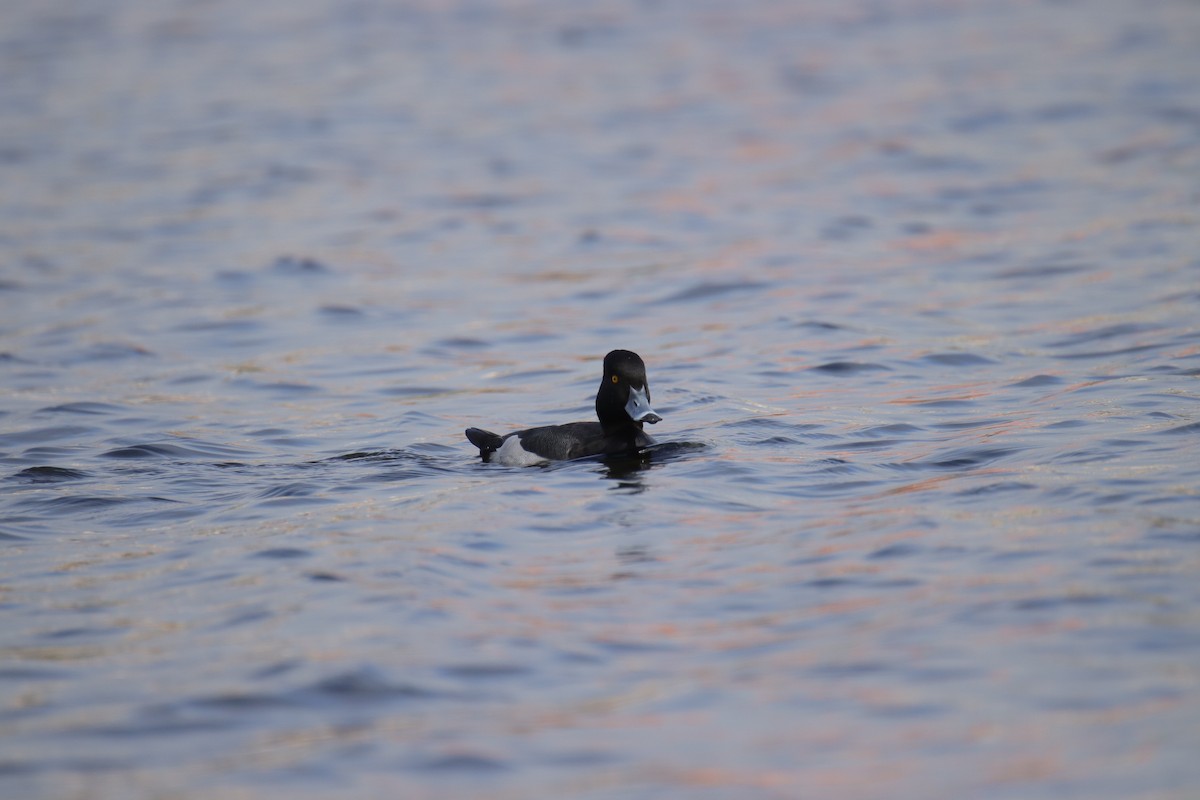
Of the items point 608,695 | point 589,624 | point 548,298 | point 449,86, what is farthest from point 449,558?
point 449,86

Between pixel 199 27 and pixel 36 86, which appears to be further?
pixel 199 27

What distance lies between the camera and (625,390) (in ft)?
35.6

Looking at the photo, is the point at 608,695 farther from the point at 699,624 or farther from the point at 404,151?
the point at 404,151

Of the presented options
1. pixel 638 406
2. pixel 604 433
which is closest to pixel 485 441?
pixel 604 433

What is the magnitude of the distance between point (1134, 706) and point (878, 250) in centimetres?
1300

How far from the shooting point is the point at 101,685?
A: 22.4 ft

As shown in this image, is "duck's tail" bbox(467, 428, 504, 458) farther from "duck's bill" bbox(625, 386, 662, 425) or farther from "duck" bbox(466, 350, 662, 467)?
"duck's bill" bbox(625, 386, 662, 425)

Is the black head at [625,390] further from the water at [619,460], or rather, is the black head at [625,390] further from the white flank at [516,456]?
the white flank at [516,456]

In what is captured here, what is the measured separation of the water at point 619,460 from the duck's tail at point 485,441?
36cm

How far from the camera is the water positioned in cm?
619

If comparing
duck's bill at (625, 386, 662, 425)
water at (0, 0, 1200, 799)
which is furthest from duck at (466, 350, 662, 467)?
water at (0, 0, 1200, 799)

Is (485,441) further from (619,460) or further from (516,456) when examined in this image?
(619,460)

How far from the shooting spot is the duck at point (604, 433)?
421 inches

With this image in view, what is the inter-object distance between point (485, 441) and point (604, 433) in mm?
861
